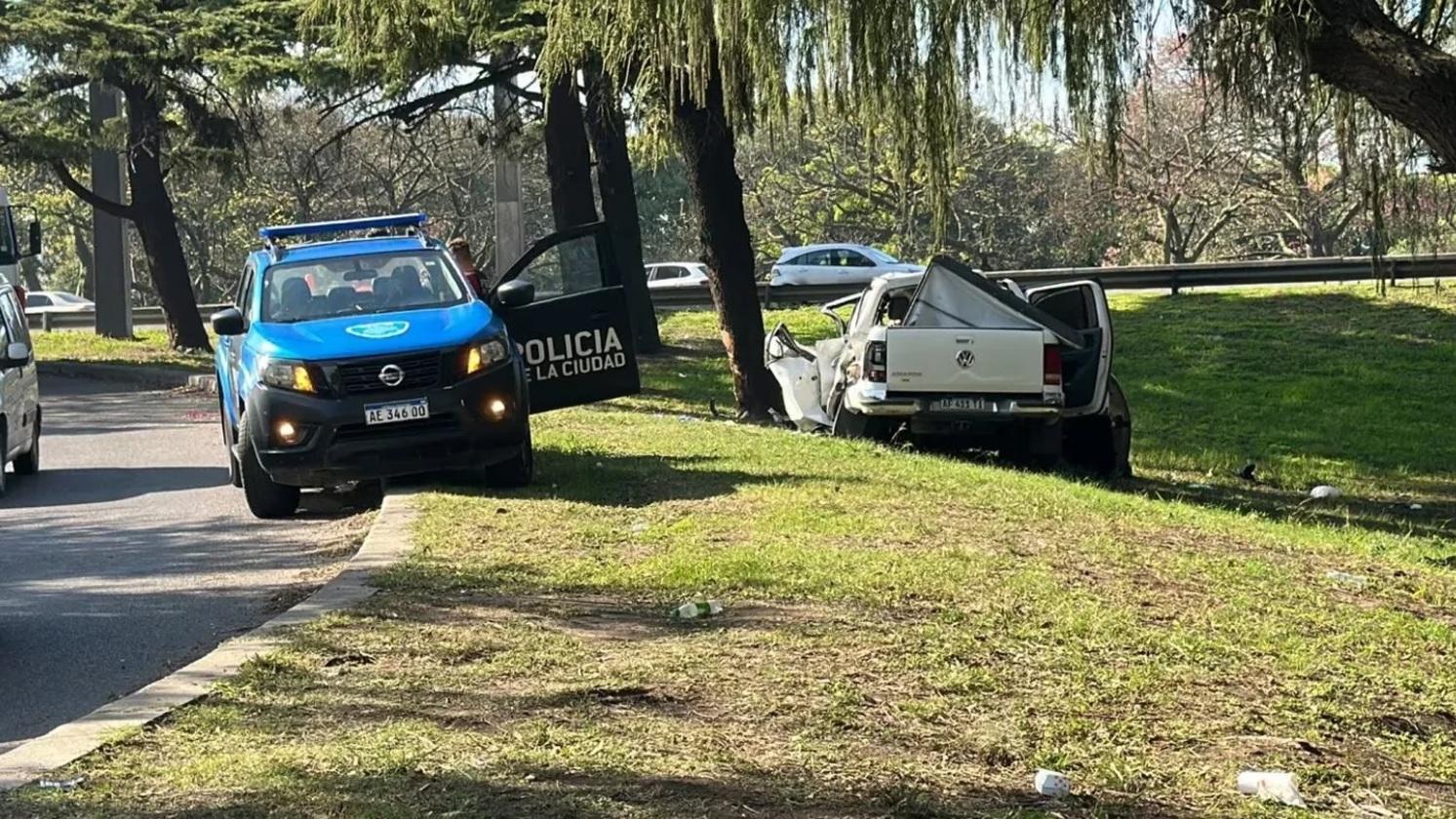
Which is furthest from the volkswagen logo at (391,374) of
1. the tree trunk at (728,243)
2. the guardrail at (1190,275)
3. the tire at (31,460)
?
the guardrail at (1190,275)

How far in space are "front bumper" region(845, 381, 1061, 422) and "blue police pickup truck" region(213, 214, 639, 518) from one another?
7.92ft

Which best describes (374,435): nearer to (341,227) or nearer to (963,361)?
(341,227)

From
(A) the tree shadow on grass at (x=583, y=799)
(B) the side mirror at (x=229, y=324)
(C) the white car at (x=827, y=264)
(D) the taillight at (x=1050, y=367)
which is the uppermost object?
(C) the white car at (x=827, y=264)

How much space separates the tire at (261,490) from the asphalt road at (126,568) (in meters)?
0.15

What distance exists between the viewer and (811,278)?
4309cm

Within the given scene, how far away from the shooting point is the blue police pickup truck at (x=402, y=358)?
11883 millimetres

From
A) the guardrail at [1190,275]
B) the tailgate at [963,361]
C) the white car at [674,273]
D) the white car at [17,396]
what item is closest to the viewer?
the white car at [17,396]

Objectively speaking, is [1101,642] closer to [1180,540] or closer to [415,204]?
[1180,540]

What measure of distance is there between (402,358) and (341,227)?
329 centimetres

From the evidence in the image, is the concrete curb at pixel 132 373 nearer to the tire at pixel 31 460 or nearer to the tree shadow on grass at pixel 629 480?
the tire at pixel 31 460

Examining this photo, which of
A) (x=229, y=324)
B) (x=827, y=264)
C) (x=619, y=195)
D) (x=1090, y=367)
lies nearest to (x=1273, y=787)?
(x=229, y=324)

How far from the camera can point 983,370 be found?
15.4 metres

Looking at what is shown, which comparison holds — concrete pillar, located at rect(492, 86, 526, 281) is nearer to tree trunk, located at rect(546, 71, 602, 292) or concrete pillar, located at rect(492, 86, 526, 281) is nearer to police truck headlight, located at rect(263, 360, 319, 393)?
tree trunk, located at rect(546, 71, 602, 292)

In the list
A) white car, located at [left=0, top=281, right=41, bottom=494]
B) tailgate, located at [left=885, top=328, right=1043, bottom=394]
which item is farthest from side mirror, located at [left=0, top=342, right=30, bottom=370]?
tailgate, located at [left=885, top=328, right=1043, bottom=394]
